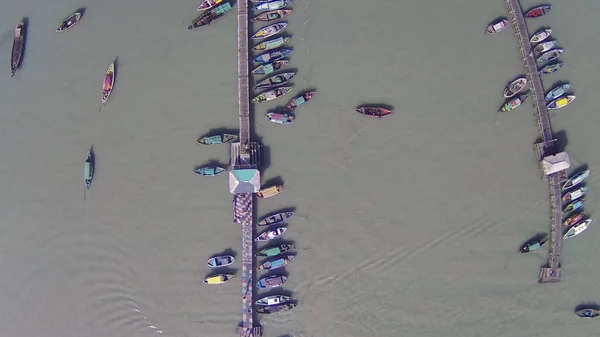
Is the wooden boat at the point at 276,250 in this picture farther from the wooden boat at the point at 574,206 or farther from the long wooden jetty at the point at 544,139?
the wooden boat at the point at 574,206

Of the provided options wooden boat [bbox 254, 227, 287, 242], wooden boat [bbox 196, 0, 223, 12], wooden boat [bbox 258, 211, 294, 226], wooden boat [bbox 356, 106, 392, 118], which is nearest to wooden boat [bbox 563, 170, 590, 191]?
wooden boat [bbox 356, 106, 392, 118]

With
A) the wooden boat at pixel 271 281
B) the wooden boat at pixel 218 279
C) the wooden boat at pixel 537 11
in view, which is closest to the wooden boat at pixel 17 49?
the wooden boat at pixel 218 279

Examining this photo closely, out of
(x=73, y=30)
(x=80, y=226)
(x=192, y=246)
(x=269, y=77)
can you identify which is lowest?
(x=192, y=246)

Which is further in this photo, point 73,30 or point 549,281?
point 73,30

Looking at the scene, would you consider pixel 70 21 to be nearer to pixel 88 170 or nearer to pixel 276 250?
pixel 88 170

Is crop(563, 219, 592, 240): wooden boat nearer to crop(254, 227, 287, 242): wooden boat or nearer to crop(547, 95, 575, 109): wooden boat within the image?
crop(547, 95, 575, 109): wooden boat

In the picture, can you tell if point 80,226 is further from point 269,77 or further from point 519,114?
point 519,114

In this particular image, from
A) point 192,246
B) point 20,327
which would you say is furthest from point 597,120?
point 20,327

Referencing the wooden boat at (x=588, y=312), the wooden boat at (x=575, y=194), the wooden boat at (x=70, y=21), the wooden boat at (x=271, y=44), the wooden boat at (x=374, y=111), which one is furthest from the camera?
the wooden boat at (x=70, y=21)
